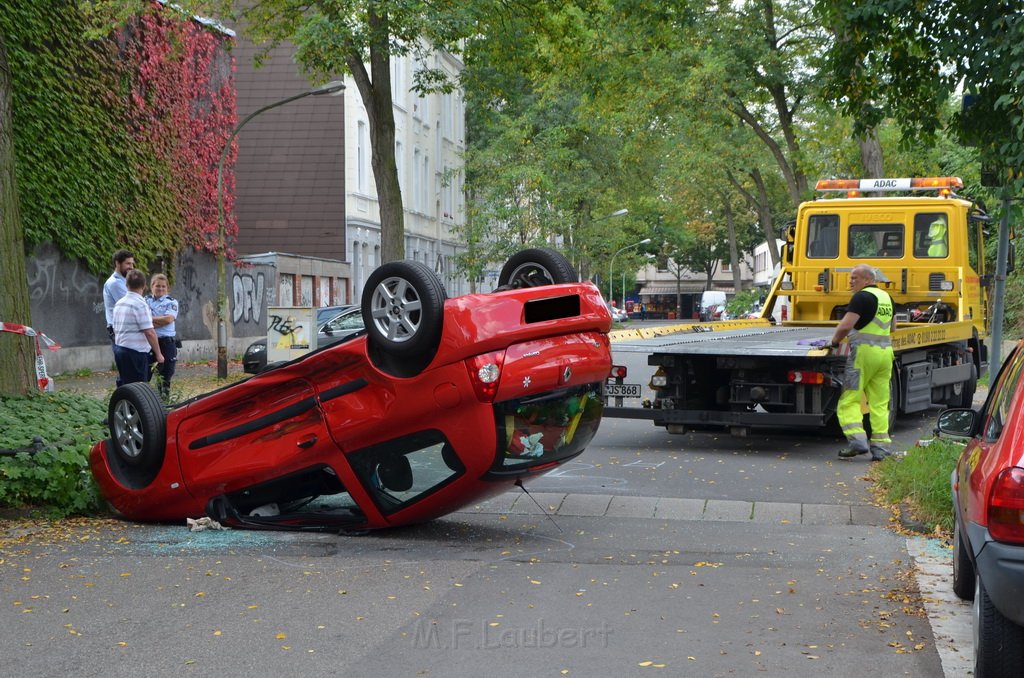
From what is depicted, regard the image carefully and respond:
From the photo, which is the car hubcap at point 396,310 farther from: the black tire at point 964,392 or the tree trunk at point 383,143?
the tree trunk at point 383,143

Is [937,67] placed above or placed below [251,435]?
above

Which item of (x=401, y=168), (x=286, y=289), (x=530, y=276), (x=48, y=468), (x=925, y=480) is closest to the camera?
(x=530, y=276)

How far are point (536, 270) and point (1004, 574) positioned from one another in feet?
14.2

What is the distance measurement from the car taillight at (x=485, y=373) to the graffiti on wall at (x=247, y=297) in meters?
26.7

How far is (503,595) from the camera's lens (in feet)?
21.6

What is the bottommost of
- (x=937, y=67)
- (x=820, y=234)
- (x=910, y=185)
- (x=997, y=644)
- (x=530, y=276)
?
(x=997, y=644)

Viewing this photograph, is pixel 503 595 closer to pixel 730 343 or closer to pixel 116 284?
pixel 730 343

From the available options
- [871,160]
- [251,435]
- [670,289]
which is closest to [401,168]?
[871,160]

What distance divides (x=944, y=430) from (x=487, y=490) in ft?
9.49

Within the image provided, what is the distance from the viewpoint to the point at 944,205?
16375mm

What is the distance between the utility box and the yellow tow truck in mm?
8418

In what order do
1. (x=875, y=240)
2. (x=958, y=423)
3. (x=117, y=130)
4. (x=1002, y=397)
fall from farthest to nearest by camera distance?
(x=117, y=130) → (x=875, y=240) → (x=958, y=423) → (x=1002, y=397)

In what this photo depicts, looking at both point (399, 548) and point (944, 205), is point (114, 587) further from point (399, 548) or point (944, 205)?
point (944, 205)

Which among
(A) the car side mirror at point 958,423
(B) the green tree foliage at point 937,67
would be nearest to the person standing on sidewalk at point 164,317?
(B) the green tree foliage at point 937,67
